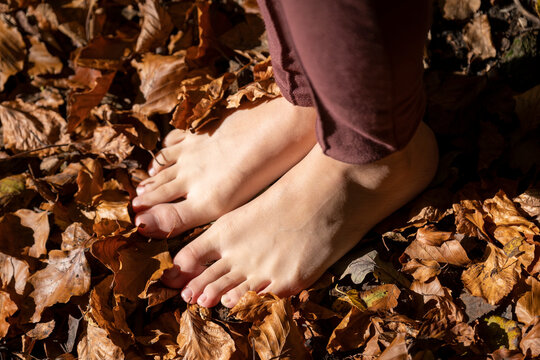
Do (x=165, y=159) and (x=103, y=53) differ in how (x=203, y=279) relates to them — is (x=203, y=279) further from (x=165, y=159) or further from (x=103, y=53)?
(x=103, y=53)

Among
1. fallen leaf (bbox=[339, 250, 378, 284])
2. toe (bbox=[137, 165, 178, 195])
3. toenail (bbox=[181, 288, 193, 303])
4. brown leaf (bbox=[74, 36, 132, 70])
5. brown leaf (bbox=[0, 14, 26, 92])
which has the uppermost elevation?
brown leaf (bbox=[0, 14, 26, 92])

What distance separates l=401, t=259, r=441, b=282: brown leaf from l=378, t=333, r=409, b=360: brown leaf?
0.17m

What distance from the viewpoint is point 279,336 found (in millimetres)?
1018

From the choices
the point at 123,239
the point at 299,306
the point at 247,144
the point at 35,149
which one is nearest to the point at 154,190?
the point at 123,239

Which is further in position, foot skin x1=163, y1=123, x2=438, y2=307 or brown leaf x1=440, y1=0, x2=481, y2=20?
brown leaf x1=440, y1=0, x2=481, y2=20

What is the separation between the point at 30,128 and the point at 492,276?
4.52 feet

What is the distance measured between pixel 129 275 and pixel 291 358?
0.45 meters

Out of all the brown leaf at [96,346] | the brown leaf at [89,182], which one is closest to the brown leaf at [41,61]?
the brown leaf at [89,182]

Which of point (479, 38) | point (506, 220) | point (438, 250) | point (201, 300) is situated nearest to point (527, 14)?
point (479, 38)

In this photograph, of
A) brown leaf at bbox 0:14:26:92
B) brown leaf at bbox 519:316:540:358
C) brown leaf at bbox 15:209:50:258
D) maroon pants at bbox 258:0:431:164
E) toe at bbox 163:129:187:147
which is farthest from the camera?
brown leaf at bbox 0:14:26:92

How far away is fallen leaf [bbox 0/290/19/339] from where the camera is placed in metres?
1.13

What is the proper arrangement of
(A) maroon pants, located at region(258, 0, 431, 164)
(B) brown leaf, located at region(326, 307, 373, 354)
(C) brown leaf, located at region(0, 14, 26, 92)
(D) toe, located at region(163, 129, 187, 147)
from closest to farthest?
1. (A) maroon pants, located at region(258, 0, 431, 164)
2. (B) brown leaf, located at region(326, 307, 373, 354)
3. (D) toe, located at region(163, 129, 187, 147)
4. (C) brown leaf, located at region(0, 14, 26, 92)

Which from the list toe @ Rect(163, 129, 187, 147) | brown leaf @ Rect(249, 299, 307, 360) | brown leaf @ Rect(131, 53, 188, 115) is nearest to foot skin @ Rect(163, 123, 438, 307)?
brown leaf @ Rect(249, 299, 307, 360)

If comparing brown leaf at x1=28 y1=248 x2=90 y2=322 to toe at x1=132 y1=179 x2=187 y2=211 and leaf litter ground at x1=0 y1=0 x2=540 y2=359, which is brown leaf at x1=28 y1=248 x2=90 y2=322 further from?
toe at x1=132 y1=179 x2=187 y2=211
